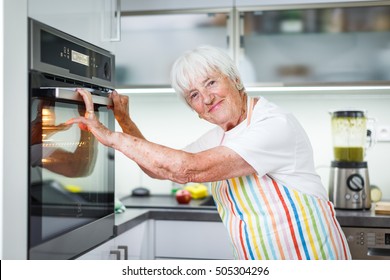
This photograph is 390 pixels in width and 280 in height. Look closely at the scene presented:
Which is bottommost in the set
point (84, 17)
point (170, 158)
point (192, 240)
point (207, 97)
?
point (192, 240)

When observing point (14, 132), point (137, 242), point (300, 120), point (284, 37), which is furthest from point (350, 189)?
point (14, 132)

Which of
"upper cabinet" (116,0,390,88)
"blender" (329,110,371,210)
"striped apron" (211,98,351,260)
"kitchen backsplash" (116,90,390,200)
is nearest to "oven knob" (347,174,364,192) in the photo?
"blender" (329,110,371,210)

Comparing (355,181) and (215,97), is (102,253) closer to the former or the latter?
(215,97)

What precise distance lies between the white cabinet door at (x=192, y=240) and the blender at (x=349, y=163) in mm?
324

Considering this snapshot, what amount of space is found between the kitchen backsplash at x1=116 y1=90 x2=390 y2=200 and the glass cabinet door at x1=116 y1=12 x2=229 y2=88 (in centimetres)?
16

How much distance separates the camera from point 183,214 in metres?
1.46

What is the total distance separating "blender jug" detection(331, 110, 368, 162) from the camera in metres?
1.58

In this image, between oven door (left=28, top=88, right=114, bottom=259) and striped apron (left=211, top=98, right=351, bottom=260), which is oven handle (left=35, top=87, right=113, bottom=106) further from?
striped apron (left=211, top=98, right=351, bottom=260)

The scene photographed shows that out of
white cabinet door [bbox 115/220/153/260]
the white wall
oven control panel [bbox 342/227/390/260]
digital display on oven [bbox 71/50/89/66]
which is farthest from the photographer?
oven control panel [bbox 342/227/390/260]

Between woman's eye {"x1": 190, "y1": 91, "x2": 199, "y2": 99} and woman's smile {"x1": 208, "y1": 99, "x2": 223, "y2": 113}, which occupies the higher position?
woman's eye {"x1": 190, "y1": 91, "x2": 199, "y2": 99}

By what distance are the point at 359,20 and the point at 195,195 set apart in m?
0.69

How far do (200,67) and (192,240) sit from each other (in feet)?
1.98

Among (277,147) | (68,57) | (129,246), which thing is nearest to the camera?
(68,57)

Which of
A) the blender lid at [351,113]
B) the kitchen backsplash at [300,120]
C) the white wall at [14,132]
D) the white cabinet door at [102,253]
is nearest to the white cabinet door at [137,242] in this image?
the white cabinet door at [102,253]
